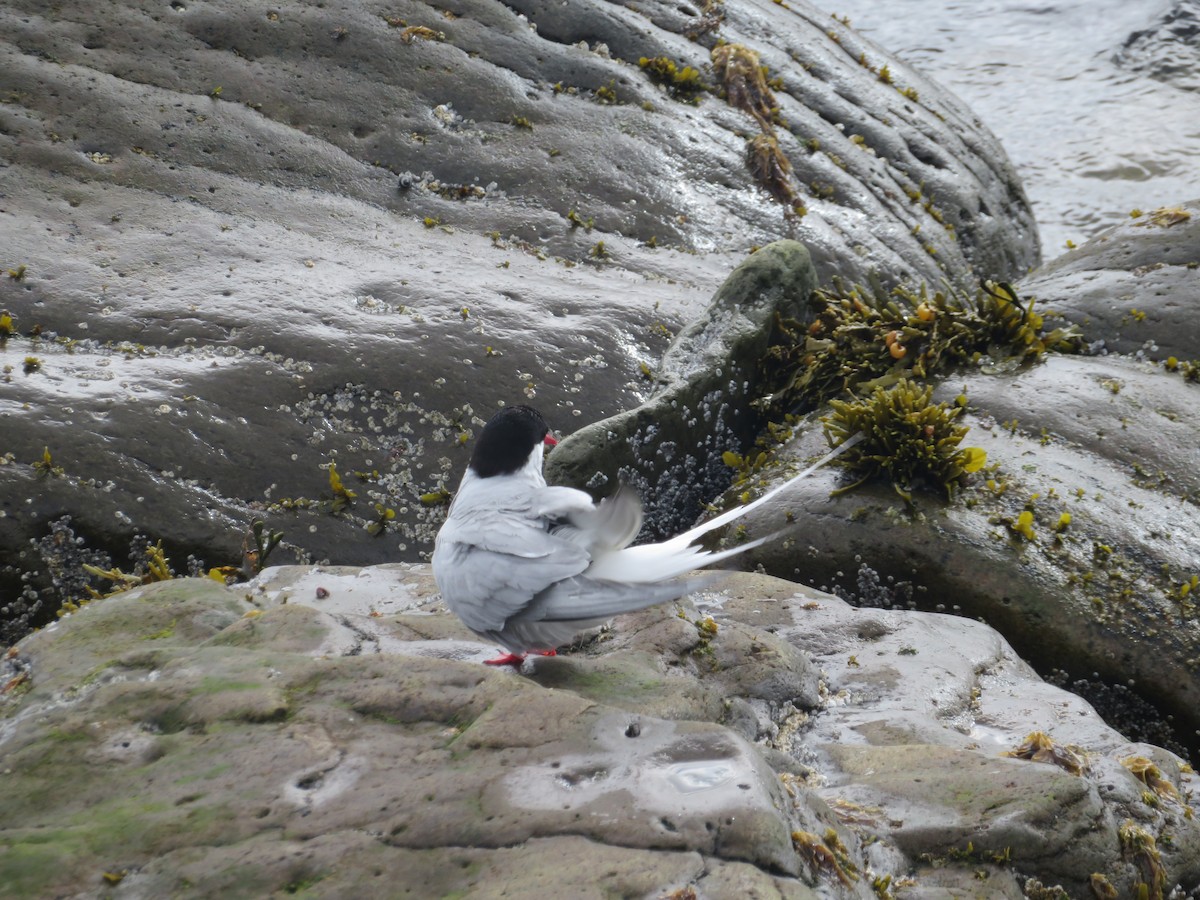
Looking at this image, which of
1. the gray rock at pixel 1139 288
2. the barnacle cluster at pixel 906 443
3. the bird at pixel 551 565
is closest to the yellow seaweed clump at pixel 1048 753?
the bird at pixel 551 565

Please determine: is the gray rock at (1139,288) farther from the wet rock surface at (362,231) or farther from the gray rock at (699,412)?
the gray rock at (699,412)

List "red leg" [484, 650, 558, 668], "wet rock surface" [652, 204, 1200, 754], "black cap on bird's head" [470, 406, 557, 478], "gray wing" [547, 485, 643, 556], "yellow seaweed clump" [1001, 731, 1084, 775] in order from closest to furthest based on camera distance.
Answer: "gray wing" [547, 485, 643, 556], "yellow seaweed clump" [1001, 731, 1084, 775], "red leg" [484, 650, 558, 668], "black cap on bird's head" [470, 406, 557, 478], "wet rock surface" [652, 204, 1200, 754]

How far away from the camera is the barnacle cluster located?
18.8 ft

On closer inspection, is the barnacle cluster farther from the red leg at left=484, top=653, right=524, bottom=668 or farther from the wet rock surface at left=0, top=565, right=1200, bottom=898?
the red leg at left=484, top=653, right=524, bottom=668

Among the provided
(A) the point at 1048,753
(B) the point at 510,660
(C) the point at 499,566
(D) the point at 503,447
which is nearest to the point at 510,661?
(B) the point at 510,660

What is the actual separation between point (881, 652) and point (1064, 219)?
1015cm

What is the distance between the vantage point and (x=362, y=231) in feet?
23.9

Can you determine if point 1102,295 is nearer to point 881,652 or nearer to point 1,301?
point 881,652

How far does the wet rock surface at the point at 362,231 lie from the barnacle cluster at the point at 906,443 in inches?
57.2

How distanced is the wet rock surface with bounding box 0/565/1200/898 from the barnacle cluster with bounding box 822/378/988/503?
1.52m

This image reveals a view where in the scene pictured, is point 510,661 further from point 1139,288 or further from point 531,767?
point 1139,288

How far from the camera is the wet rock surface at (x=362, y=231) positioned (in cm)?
565

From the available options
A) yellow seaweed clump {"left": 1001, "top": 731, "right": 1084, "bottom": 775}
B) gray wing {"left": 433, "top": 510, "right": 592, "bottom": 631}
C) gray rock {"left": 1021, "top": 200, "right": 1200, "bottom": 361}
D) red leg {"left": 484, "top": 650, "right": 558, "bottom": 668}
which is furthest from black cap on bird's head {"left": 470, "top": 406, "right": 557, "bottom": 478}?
gray rock {"left": 1021, "top": 200, "right": 1200, "bottom": 361}

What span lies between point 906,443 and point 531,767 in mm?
3585
